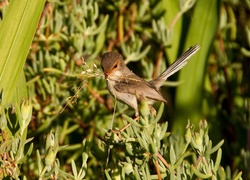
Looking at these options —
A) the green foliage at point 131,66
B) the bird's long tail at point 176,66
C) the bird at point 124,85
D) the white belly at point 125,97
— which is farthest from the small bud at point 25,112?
the bird's long tail at point 176,66

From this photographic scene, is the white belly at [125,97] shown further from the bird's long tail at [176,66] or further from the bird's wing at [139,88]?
the bird's long tail at [176,66]

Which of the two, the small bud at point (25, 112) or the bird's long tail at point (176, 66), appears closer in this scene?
the small bud at point (25, 112)

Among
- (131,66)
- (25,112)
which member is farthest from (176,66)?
(25,112)

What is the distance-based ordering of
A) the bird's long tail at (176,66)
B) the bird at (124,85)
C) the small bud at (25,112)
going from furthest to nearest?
the bird's long tail at (176,66), the bird at (124,85), the small bud at (25,112)

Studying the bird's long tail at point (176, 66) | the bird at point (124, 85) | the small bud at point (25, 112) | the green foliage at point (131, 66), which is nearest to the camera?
the small bud at point (25, 112)

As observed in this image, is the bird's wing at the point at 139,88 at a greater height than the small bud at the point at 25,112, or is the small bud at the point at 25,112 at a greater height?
the small bud at the point at 25,112

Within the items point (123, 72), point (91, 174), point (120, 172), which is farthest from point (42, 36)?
point (120, 172)

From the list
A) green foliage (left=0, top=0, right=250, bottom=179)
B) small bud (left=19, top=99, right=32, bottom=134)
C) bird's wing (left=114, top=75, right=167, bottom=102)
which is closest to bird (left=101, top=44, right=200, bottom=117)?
bird's wing (left=114, top=75, right=167, bottom=102)

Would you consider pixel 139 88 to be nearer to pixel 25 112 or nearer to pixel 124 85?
pixel 124 85

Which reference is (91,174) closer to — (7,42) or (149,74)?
(149,74)

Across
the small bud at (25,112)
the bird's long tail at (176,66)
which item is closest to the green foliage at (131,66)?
the bird's long tail at (176,66)

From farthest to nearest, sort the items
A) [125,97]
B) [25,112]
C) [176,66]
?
[176,66] → [125,97] → [25,112]
